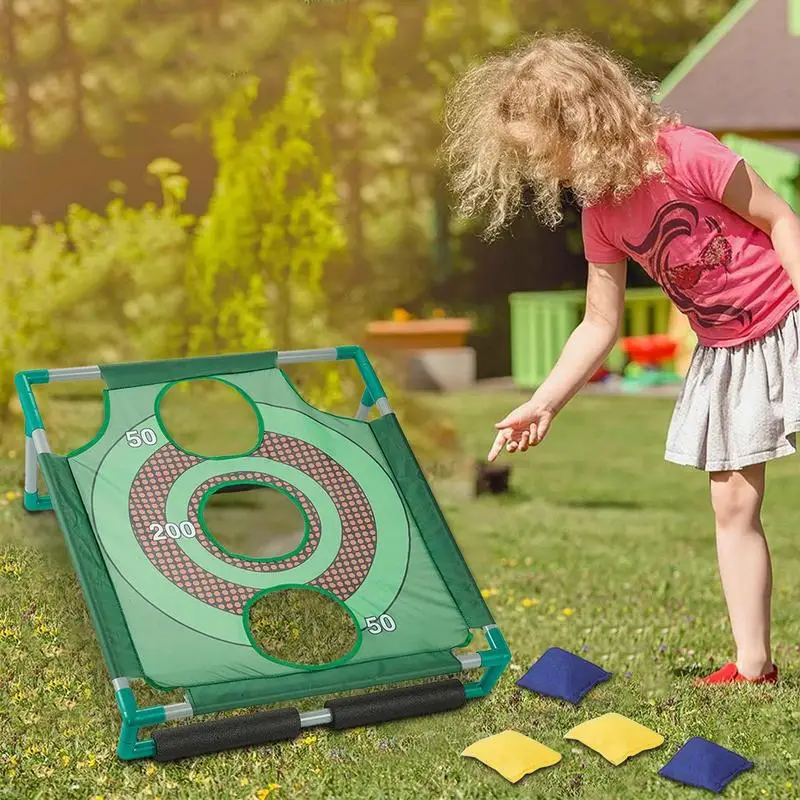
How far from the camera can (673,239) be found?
2750mm

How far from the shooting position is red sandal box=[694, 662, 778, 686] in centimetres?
294

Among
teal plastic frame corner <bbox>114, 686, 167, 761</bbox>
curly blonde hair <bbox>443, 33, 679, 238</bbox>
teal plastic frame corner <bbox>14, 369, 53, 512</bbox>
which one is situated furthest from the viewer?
teal plastic frame corner <bbox>14, 369, 53, 512</bbox>

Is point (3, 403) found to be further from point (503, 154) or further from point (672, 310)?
point (672, 310)

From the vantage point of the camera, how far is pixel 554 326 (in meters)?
10.2

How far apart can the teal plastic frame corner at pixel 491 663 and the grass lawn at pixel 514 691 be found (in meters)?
0.04

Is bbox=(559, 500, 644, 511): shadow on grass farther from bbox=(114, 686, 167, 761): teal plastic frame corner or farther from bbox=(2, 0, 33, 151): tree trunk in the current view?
bbox=(114, 686, 167, 761): teal plastic frame corner

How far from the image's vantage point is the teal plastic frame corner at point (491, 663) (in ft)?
9.07

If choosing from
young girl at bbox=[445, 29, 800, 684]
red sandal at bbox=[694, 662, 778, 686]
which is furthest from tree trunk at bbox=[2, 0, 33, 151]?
red sandal at bbox=[694, 662, 778, 686]

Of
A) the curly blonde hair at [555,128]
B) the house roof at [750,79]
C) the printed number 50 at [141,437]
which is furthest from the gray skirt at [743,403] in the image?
the house roof at [750,79]

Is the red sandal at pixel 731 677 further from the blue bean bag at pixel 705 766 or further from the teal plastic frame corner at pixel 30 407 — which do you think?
→ the teal plastic frame corner at pixel 30 407

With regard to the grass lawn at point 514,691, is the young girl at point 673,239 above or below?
above

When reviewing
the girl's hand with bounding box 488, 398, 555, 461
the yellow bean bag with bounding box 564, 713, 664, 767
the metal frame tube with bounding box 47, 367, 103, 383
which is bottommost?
the yellow bean bag with bounding box 564, 713, 664, 767

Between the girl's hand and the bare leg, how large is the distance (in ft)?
1.35

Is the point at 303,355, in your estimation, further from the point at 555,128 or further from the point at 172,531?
the point at 555,128
